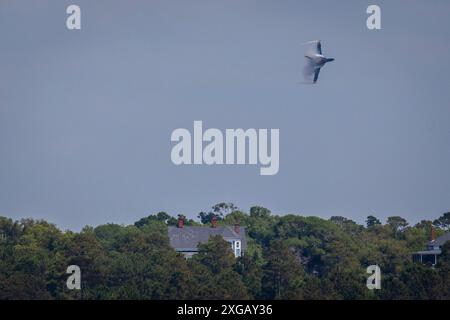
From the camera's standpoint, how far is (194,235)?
462ft

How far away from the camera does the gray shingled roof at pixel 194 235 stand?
137 m

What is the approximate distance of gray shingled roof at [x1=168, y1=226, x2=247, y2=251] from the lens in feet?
450

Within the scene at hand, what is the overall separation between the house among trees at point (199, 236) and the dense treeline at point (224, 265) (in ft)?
4.20

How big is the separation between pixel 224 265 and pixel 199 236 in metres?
31.8

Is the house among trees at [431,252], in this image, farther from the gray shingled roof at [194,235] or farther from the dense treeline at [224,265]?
the gray shingled roof at [194,235]

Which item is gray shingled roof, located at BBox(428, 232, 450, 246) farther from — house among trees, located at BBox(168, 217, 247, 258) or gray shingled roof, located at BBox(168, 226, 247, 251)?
gray shingled roof, located at BBox(168, 226, 247, 251)

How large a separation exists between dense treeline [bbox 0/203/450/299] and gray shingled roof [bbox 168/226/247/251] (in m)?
1.33

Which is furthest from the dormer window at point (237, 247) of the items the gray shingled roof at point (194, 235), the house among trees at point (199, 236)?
the gray shingled roof at point (194, 235)

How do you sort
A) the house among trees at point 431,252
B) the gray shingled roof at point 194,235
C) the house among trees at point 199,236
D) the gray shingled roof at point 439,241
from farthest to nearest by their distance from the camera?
the gray shingled roof at point 194,235 < the house among trees at point 199,236 < the gray shingled roof at point 439,241 < the house among trees at point 431,252

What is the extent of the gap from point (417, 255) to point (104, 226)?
34.0 metres

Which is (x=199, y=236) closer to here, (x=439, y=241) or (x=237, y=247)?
(x=237, y=247)

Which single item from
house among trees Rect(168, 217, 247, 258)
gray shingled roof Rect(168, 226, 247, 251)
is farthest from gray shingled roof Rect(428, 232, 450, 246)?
gray shingled roof Rect(168, 226, 247, 251)
